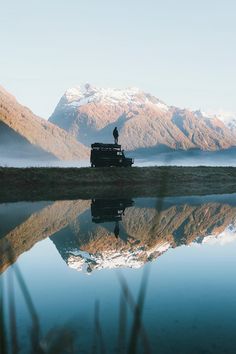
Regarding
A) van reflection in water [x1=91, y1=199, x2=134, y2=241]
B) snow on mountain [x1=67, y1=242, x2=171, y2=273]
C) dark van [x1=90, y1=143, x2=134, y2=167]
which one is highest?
dark van [x1=90, y1=143, x2=134, y2=167]

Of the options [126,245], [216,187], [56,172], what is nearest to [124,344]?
[126,245]

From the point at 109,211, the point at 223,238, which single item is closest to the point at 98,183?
the point at 109,211

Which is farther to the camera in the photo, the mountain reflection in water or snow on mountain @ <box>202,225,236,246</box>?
snow on mountain @ <box>202,225,236,246</box>

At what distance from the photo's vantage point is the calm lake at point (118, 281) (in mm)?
2494

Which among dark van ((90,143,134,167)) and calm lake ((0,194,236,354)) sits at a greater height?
dark van ((90,143,134,167))

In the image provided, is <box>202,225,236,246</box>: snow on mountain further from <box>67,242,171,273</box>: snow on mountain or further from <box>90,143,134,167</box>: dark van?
<box>90,143,134,167</box>: dark van

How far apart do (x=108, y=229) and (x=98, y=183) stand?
2707 cm

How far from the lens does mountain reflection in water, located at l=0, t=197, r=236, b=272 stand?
17.8 metres

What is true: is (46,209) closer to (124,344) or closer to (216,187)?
(124,344)

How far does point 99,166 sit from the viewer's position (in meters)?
59.4

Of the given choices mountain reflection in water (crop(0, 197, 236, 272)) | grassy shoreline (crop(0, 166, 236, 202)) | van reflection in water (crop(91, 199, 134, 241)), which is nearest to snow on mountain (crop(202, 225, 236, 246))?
mountain reflection in water (crop(0, 197, 236, 272))

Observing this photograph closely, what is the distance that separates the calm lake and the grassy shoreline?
13249mm

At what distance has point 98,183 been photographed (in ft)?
168

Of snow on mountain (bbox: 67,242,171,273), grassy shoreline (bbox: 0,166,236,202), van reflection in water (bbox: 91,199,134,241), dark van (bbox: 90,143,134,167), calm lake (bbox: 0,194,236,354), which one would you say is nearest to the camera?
calm lake (bbox: 0,194,236,354)
